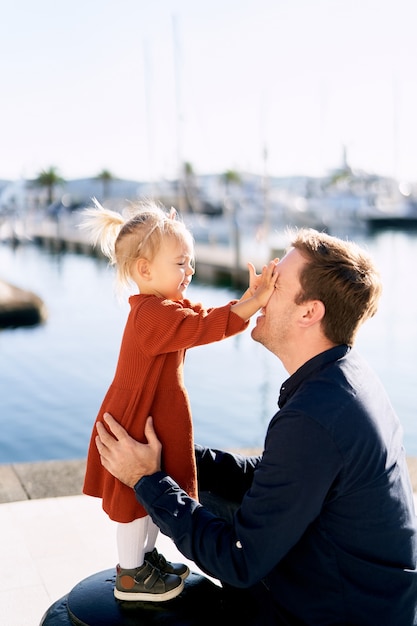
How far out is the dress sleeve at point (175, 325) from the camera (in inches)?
86.4

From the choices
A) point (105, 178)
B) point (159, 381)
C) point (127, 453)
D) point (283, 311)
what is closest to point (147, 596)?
point (127, 453)

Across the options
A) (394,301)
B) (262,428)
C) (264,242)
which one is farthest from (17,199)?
(262,428)

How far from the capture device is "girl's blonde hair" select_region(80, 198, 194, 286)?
2252mm

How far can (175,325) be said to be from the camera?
219cm

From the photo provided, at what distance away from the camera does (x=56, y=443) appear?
897cm

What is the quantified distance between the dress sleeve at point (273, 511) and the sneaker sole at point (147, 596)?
1.16ft

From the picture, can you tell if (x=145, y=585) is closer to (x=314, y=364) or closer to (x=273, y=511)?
(x=273, y=511)

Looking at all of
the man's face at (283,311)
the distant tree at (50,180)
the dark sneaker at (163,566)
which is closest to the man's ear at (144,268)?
the man's face at (283,311)

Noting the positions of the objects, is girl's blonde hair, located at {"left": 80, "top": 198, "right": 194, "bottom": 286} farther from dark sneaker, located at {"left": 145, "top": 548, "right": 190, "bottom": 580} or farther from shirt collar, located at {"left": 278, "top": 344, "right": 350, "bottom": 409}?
dark sneaker, located at {"left": 145, "top": 548, "right": 190, "bottom": 580}

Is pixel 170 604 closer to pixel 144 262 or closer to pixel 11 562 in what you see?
pixel 144 262

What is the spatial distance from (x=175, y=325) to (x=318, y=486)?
0.61m

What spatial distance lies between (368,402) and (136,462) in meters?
0.62

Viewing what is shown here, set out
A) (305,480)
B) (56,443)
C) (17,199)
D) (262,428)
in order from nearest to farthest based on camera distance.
Answer: (305,480) → (56,443) → (262,428) → (17,199)

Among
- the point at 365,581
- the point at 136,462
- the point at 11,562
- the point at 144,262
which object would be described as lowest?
the point at 11,562
